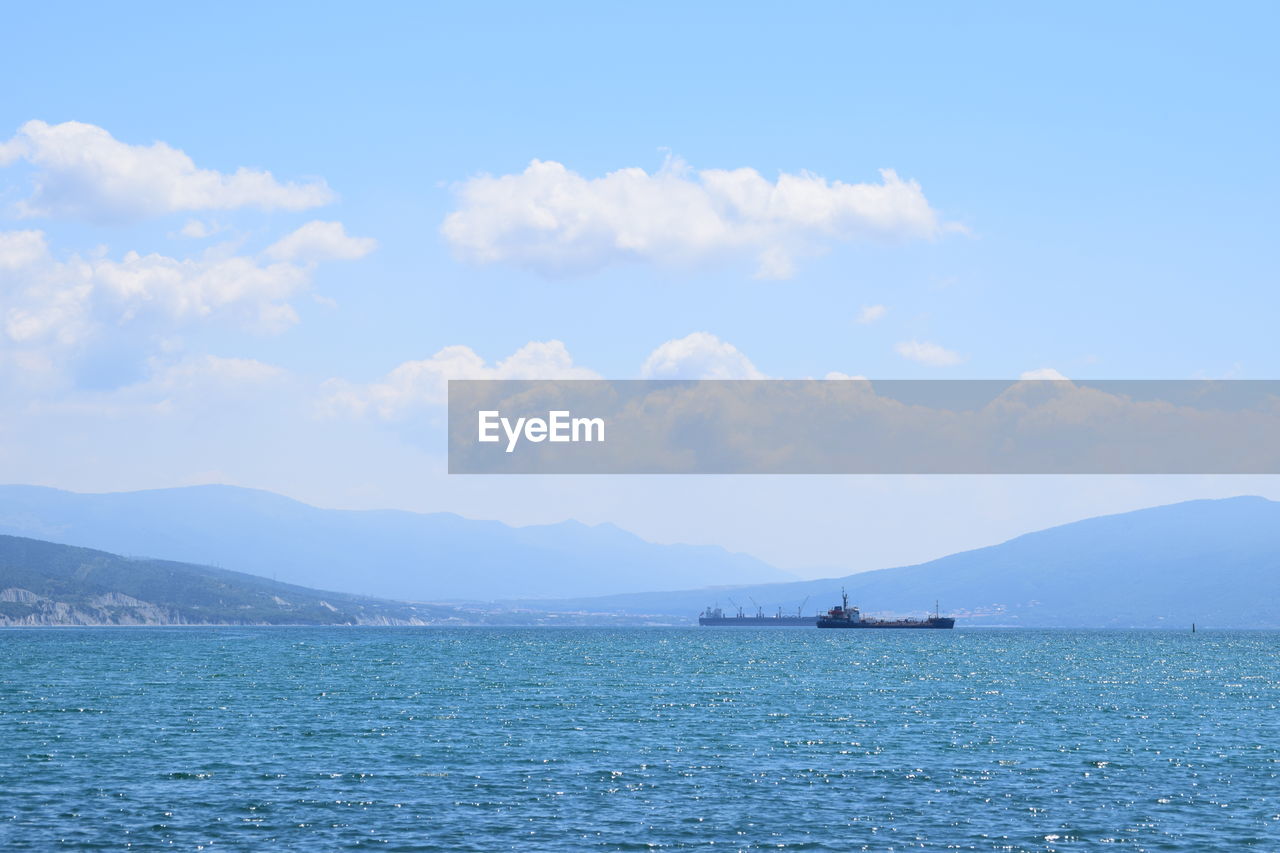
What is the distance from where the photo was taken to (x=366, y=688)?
146 metres

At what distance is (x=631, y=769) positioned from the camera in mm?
79312

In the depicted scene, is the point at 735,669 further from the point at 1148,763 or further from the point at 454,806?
the point at 454,806

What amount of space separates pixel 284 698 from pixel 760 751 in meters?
58.7

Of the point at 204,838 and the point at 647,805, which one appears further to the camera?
the point at 647,805

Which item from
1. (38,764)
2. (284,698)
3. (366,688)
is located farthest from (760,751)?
(366,688)

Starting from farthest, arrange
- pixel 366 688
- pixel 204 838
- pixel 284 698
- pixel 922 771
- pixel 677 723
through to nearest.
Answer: pixel 366 688, pixel 284 698, pixel 677 723, pixel 922 771, pixel 204 838

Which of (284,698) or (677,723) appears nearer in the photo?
(677,723)

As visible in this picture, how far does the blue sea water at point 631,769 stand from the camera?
5988 centimetres

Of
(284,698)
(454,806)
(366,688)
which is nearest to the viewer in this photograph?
(454,806)

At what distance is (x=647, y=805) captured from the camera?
66750mm

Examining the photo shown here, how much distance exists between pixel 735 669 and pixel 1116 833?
133376 mm

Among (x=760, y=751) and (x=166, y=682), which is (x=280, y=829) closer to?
(x=760, y=751)

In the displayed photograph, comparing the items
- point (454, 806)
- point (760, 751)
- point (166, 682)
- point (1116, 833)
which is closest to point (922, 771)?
point (760, 751)

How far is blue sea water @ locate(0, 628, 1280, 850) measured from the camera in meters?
59.9
